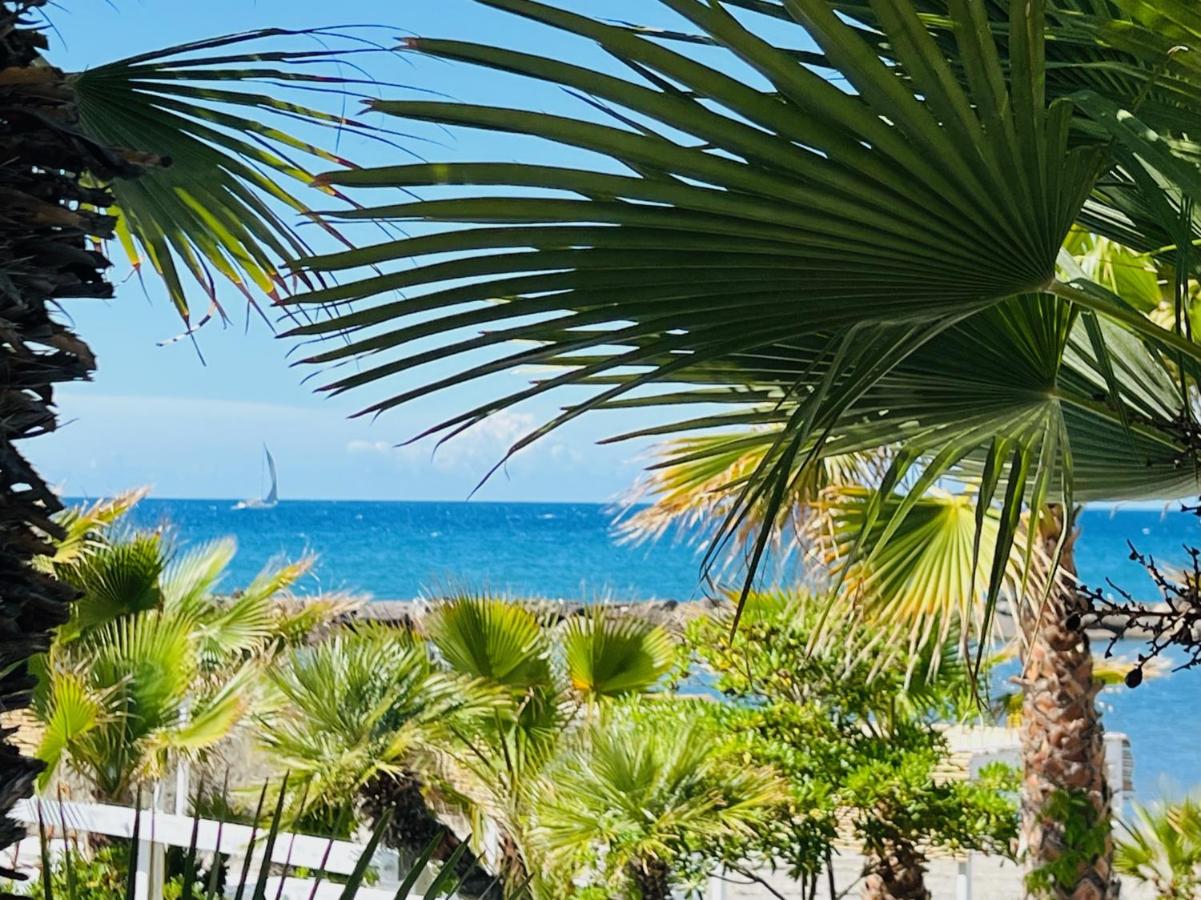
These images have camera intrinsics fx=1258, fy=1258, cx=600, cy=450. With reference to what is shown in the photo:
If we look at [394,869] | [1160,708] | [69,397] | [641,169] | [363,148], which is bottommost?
[394,869]

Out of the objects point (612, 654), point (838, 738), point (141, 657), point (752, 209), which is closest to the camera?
point (752, 209)

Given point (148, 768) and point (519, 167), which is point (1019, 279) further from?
point (148, 768)

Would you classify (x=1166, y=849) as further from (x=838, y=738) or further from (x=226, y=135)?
(x=226, y=135)

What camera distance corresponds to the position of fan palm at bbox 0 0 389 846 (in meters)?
1.39

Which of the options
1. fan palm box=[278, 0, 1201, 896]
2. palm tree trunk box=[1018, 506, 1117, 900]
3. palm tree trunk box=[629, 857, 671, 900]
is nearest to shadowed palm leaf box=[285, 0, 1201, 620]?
fan palm box=[278, 0, 1201, 896]

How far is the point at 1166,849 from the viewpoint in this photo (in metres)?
4.68

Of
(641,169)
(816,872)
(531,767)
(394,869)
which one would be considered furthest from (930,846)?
(641,169)

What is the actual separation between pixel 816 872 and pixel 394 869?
1.79 metres

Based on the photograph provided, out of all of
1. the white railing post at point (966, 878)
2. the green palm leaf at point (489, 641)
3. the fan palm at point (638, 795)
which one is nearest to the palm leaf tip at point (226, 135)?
the fan palm at point (638, 795)

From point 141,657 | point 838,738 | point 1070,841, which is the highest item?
point 838,738

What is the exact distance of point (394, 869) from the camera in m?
5.39

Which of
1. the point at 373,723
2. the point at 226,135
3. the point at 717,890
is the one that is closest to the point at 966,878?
the point at 717,890

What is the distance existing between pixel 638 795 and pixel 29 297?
140 inches

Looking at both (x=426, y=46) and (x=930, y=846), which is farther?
(x=930, y=846)
